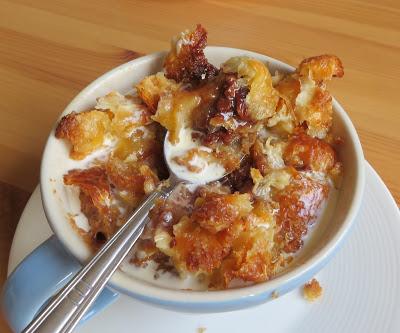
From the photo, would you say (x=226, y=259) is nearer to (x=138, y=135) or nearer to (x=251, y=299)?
(x=251, y=299)

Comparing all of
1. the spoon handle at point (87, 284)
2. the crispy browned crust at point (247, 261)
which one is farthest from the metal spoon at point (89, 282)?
the crispy browned crust at point (247, 261)

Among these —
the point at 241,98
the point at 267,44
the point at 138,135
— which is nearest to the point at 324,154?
the point at 241,98

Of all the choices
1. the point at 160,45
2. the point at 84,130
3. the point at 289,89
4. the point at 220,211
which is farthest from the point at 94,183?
the point at 160,45

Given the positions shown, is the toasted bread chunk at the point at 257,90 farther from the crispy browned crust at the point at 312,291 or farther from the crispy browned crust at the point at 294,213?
the crispy browned crust at the point at 312,291

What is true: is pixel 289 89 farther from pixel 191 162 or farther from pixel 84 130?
pixel 84 130

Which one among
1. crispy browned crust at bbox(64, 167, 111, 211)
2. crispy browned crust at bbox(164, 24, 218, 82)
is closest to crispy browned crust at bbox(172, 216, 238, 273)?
crispy browned crust at bbox(64, 167, 111, 211)

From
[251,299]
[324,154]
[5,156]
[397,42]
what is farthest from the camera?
[397,42]

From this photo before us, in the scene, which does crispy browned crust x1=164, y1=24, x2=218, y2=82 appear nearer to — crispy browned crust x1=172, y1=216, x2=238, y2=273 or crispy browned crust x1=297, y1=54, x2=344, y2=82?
crispy browned crust x1=297, y1=54, x2=344, y2=82
